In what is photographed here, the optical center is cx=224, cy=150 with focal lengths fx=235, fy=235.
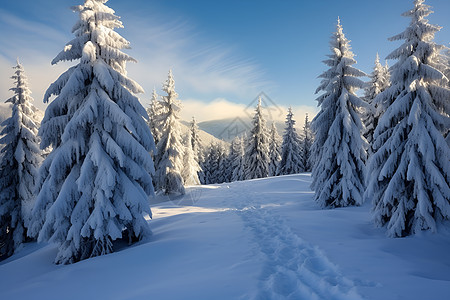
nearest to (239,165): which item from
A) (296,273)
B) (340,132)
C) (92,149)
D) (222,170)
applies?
(222,170)

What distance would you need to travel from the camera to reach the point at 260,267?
216 inches

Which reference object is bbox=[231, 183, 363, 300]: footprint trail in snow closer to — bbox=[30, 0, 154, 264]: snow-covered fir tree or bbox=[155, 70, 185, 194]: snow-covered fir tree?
bbox=[30, 0, 154, 264]: snow-covered fir tree

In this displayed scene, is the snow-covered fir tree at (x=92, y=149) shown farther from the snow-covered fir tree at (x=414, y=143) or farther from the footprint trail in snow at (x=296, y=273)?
the snow-covered fir tree at (x=414, y=143)

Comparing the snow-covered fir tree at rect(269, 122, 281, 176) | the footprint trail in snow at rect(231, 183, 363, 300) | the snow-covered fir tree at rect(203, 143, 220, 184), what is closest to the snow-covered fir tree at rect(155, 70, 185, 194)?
the footprint trail in snow at rect(231, 183, 363, 300)

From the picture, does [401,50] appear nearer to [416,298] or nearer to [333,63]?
[333,63]

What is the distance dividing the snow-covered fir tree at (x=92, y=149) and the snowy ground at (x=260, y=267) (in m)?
1.23

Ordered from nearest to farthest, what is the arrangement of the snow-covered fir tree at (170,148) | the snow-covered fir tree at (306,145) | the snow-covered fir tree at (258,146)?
the snow-covered fir tree at (170,148) → the snow-covered fir tree at (258,146) → the snow-covered fir tree at (306,145)

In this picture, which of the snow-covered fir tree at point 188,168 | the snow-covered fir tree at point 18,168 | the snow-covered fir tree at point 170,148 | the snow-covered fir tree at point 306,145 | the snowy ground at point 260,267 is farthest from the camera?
the snow-covered fir tree at point 306,145

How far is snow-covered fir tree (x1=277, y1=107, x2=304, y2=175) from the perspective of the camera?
40.6 m

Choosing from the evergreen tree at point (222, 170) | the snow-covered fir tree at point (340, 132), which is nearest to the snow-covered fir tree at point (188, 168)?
the snow-covered fir tree at point (340, 132)

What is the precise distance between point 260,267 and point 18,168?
20.7 m

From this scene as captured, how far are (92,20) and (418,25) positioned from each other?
1212 cm

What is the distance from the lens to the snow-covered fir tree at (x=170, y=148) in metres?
22.6

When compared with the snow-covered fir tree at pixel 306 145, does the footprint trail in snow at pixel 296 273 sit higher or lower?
lower
